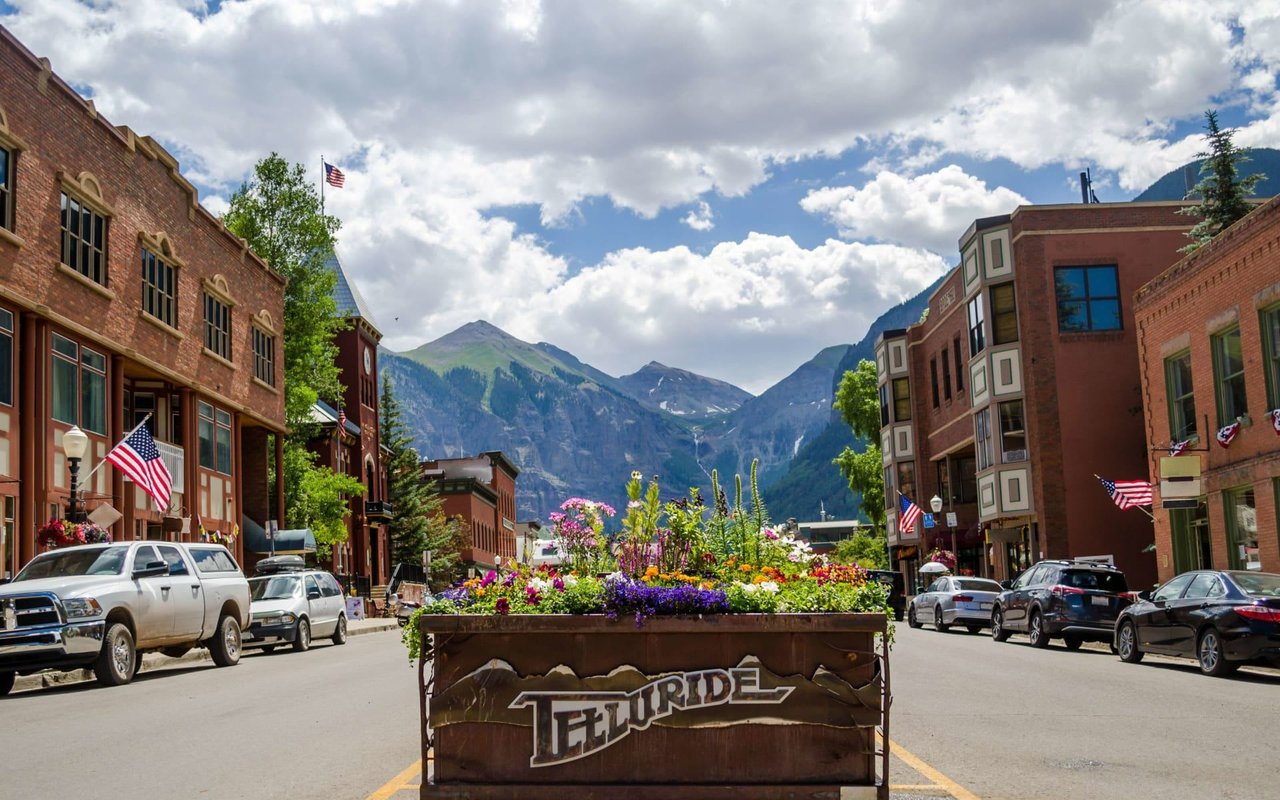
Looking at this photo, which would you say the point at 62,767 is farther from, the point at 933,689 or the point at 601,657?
the point at 933,689

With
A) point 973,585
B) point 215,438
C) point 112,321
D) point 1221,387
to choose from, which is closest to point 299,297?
point 215,438

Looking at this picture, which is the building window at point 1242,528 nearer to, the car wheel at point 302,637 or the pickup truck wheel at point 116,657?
the car wheel at point 302,637

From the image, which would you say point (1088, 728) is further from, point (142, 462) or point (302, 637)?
point (142, 462)

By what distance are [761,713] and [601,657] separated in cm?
86

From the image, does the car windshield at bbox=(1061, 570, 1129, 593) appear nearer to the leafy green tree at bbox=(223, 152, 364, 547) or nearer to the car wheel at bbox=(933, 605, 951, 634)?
the car wheel at bbox=(933, 605, 951, 634)

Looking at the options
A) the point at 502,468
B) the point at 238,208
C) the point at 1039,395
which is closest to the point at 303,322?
the point at 238,208

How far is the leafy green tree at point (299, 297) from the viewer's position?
156ft

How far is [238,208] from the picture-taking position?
47375mm

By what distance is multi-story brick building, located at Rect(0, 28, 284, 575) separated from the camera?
26.1 m

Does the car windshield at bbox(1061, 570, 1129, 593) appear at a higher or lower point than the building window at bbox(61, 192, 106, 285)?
lower

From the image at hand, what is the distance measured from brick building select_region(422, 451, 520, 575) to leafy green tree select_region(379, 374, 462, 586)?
27.1 feet

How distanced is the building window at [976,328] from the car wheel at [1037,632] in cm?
1977

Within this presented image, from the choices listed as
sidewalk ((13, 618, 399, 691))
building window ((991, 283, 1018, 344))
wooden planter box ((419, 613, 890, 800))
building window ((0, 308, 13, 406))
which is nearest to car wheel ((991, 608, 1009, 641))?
sidewalk ((13, 618, 399, 691))

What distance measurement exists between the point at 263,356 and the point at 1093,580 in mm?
28813
